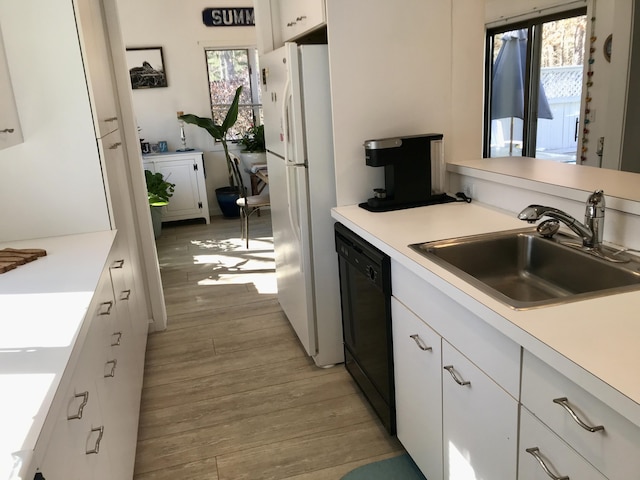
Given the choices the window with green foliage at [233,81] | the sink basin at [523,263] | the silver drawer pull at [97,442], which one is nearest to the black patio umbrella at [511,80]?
the window with green foliage at [233,81]

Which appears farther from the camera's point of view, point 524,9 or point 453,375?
point 524,9

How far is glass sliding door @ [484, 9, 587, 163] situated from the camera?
3.98m

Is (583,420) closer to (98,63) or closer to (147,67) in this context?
(98,63)

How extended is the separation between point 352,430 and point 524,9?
13.6 ft

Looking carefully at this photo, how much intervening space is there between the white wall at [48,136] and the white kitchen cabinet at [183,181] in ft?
12.7

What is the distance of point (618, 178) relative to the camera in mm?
2023

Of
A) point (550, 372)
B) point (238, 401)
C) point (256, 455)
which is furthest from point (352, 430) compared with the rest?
point (550, 372)

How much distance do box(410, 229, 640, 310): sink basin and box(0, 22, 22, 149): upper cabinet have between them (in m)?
1.60

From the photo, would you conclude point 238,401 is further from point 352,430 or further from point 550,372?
point 550,372

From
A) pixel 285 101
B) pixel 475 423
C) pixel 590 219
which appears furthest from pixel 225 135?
pixel 475 423

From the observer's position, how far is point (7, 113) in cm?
211

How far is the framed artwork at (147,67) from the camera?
20.7ft

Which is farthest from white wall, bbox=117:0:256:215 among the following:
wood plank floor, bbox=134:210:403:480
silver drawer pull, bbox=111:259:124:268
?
silver drawer pull, bbox=111:259:124:268

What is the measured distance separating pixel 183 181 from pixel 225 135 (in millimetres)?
738
